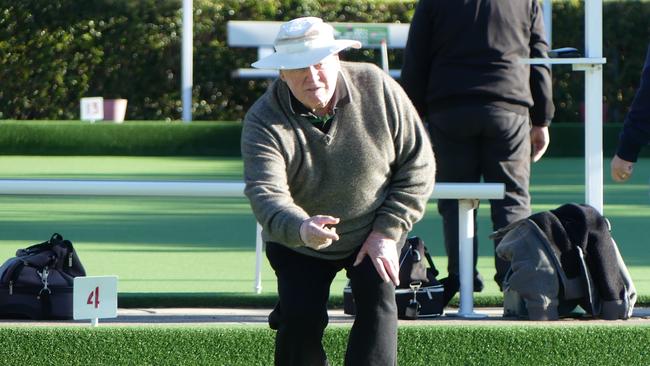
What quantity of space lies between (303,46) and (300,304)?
29.0 inches

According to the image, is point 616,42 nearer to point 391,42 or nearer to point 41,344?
point 391,42

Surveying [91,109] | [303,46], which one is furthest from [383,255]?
[91,109]

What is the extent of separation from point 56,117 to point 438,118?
14036mm

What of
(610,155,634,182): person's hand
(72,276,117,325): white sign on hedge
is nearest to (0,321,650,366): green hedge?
(72,276,117,325): white sign on hedge

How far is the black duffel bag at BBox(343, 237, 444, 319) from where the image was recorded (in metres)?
5.19

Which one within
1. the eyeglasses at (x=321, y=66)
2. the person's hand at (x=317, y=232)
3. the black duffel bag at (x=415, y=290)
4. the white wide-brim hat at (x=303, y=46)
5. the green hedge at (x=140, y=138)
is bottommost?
the green hedge at (x=140, y=138)

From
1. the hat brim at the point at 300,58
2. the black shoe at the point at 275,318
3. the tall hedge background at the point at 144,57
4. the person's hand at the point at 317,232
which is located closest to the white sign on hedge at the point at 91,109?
the tall hedge background at the point at 144,57

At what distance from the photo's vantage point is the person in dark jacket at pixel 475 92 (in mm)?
5688

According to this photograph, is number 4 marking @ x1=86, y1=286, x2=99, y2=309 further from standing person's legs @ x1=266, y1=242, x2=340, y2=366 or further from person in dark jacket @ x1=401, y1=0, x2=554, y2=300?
person in dark jacket @ x1=401, y1=0, x2=554, y2=300

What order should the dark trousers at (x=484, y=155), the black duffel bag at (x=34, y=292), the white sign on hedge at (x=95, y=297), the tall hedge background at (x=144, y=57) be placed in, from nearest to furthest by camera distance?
the white sign on hedge at (x=95, y=297) → the black duffel bag at (x=34, y=292) → the dark trousers at (x=484, y=155) → the tall hedge background at (x=144, y=57)

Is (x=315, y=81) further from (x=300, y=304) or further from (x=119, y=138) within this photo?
(x=119, y=138)

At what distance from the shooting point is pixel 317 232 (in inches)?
147

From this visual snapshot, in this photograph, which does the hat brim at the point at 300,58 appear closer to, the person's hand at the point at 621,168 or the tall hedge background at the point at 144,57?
the person's hand at the point at 621,168

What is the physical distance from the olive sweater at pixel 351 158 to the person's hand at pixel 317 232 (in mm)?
201
